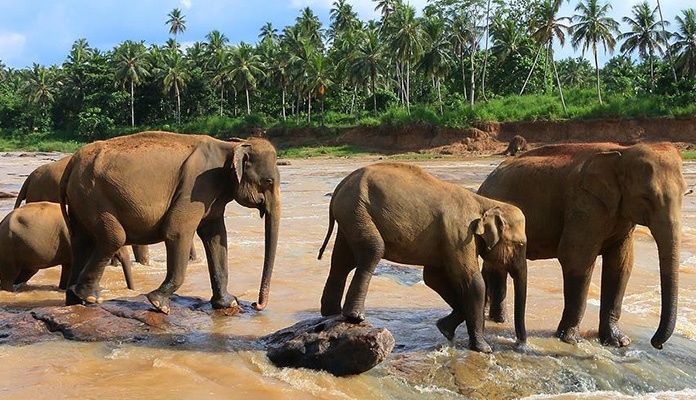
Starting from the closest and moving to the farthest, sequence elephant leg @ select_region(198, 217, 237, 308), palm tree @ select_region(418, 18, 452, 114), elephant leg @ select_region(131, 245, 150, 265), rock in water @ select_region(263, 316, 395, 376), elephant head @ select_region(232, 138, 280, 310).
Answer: rock in water @ select_region(263, 316, 395, 376), elephant head @ select_region(232, 138, 280, 310), elephant leg @ select_region(198, 217, 237, 308), elephant leg @ select_region(131, 245, 150, 265), palm tree @ select_region(418, 18, 452, 114)

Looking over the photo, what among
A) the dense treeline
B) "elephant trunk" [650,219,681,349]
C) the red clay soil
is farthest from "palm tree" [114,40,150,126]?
"elephant trunk" [650,219,681,349]

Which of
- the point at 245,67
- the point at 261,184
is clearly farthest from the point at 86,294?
the point at 245,67

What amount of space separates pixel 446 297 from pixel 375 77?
175 feet

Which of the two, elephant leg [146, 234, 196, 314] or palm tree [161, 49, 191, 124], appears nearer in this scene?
elephant leg [146, 234, 196, 314]

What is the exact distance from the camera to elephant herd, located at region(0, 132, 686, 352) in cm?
573

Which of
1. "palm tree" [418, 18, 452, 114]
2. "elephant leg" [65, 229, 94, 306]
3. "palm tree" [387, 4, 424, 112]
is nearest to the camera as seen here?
"elephant leg" [65, 229, 94, 306]

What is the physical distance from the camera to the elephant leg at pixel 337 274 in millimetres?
6199

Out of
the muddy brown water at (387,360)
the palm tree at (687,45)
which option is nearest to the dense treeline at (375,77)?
the palm tree at (687,45)

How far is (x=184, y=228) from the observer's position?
646 cm

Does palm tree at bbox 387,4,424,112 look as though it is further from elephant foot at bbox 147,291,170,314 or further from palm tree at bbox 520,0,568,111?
elephant foot at bbox 147,291,170,314

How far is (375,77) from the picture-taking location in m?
58.5

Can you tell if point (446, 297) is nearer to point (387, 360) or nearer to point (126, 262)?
point (387, 360)

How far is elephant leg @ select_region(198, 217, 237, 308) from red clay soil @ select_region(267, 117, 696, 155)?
40.9 m

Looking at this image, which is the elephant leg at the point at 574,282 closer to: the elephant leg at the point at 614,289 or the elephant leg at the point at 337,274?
the elephant leg at the point at 614,289
